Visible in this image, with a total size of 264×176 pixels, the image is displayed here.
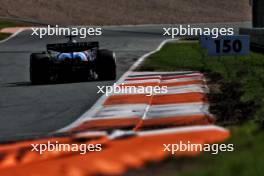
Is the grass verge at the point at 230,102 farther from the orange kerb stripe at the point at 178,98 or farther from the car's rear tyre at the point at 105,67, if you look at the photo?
the car's rear tyre at the point at 105,67

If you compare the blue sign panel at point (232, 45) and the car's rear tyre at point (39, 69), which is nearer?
the blue sign panel at point (232, 45)

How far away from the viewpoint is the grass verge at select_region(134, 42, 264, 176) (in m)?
5.31

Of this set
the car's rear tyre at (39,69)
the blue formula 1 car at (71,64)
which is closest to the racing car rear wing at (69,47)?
the blue formula 1 car at (71,64)

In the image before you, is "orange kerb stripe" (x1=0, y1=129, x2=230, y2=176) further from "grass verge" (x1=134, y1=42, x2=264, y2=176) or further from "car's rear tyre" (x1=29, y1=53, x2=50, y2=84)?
"car's rear tyre" (x1=29, y1=53, x2=50, y2=84)

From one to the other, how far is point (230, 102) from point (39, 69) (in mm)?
7159

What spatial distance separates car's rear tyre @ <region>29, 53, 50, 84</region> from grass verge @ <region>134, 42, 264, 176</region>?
11.8 feet

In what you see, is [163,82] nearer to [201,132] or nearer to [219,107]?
[219,107]

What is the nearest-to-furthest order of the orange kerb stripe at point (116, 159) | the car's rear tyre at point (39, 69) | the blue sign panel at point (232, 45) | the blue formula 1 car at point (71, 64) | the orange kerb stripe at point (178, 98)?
the orange kerb stripe at point (116, 159) < the orange kerb stripe at point (178, 98) < the blue sign panel at point (232, 45) < the blue formula 1 car at point (71, 64) < the car's rear tyre at point (39, 69)

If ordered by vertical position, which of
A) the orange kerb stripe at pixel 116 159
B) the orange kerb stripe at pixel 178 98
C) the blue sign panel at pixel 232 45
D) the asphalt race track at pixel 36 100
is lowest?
the asphalt race track at pixel 36 100

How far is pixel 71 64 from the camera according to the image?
1838 cm

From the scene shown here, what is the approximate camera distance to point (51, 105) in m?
13.9

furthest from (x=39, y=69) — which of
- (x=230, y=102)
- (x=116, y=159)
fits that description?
(x=116, y=159)

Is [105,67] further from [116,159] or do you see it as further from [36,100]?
[116,159]

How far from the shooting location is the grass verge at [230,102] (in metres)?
5.31
